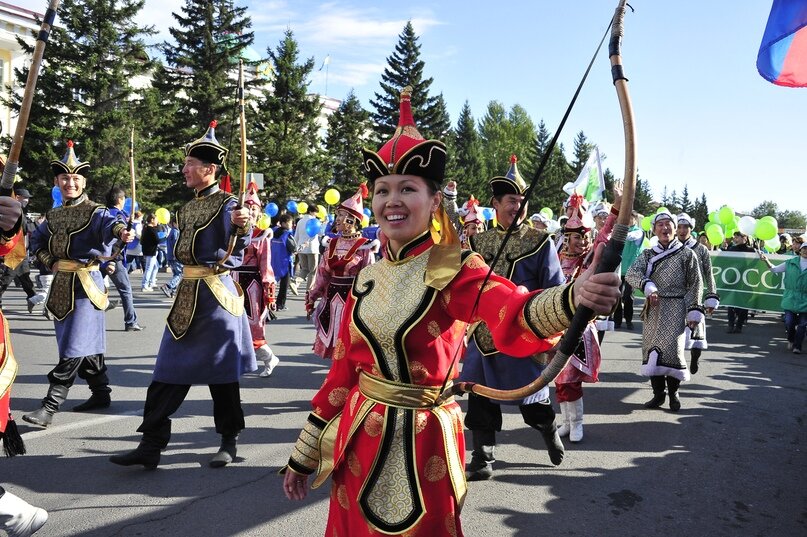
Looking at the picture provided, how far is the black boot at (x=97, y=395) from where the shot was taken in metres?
5.88

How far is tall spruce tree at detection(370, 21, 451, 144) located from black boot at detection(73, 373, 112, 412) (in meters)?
43.1

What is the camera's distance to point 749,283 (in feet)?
44.9

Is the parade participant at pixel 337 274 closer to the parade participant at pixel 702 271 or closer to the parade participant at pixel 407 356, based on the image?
the parade participant at pixel 702 271

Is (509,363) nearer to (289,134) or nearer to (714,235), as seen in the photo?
(714,235)

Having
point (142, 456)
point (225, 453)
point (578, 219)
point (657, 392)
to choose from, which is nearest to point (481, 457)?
point (225, 453)

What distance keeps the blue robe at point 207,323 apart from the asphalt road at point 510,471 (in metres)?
0.72

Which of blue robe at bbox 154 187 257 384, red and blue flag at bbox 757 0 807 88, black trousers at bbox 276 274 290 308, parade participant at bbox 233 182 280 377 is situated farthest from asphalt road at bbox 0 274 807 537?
black trousers at bbox 276 274 290 308

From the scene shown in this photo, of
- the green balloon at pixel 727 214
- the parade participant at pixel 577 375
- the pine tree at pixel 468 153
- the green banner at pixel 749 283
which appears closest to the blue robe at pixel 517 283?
the parade participant at pixel 577 375

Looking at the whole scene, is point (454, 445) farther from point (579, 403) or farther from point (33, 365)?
point (33, 365)

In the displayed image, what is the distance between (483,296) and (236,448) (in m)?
3.51

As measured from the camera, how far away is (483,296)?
2141mm

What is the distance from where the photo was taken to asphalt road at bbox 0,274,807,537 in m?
3.86

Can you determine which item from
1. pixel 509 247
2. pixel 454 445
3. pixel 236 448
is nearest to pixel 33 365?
pixel 236 448

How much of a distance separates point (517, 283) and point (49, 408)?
4.09 m
